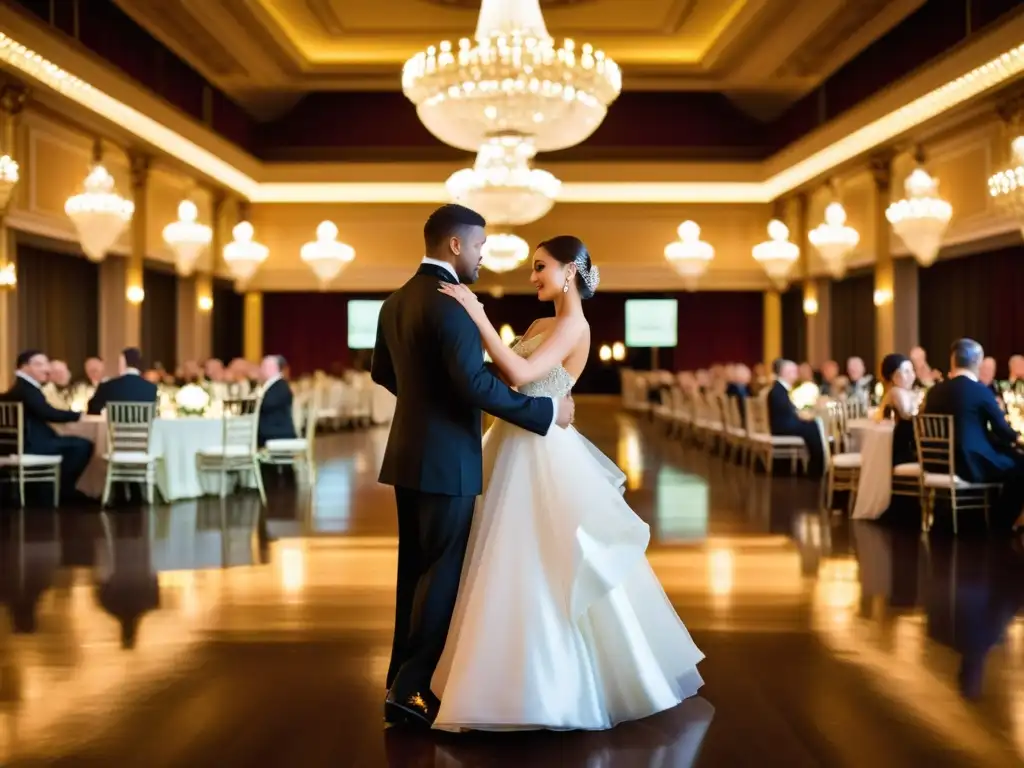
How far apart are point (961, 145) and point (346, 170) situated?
11.3m

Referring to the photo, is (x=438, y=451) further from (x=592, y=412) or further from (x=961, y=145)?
(x=592, y=412)

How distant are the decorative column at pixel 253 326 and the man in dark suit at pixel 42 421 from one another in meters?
13.9

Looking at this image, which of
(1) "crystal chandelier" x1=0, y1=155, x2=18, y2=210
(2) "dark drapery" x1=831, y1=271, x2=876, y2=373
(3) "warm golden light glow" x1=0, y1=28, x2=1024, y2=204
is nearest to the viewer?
(1) "crystal chandelier" x1=0, y1=155, x2=18, y2=210

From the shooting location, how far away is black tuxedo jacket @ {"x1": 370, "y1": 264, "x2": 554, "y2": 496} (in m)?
3.33

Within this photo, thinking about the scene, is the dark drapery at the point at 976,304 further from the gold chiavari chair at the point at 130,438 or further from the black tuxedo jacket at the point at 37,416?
the black tuxedo jacket at the point at 37,416

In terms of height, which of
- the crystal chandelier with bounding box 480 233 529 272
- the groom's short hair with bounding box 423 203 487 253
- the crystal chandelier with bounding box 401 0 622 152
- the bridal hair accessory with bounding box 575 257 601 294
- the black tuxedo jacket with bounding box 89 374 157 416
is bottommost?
the black tuxedo jacket with bounding box 89 374 157 416

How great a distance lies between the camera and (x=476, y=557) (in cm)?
350


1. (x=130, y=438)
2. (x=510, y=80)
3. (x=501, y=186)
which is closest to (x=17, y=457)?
(x=130, y=438)

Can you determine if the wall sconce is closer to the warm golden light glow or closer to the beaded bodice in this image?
the warm golden light glow

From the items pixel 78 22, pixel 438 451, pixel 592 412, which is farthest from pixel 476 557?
pixel 592 412

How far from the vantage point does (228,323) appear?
23938 mm

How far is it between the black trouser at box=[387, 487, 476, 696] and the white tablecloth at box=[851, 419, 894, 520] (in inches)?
219

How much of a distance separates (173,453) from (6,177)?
2729 mm

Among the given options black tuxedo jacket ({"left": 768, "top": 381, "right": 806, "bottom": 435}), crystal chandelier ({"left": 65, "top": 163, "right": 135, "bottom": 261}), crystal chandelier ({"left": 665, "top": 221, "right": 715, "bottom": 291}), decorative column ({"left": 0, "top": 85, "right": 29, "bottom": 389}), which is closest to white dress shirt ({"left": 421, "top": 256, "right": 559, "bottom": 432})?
black tuxedo jacket ({"left": 768, "top": 381, "right": 806, "bottom": 435})
